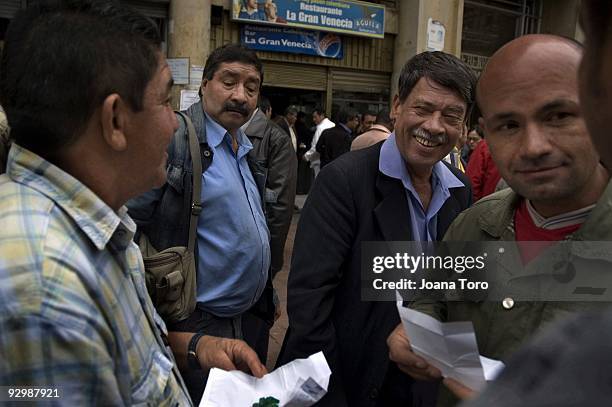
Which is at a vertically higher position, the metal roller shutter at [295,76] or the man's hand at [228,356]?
the metal roller shutter at [295,76]

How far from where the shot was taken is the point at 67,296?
38.3 inches

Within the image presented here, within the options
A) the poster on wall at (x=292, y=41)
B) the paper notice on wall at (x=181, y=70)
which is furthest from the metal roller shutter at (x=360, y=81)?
the paper notice on wall at (x=181, y=70)

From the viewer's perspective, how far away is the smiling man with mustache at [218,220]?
2.46 m

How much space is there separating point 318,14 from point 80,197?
10.6 meters

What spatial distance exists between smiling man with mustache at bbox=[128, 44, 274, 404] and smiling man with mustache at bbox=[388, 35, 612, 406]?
126 centimetres

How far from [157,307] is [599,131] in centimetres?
158

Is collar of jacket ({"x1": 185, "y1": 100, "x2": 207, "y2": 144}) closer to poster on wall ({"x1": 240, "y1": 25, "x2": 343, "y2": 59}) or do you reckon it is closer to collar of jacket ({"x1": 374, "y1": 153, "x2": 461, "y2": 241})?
collar of jacket ({"x1": 374, "y1": 153, "x2": 461, "y2": 241})

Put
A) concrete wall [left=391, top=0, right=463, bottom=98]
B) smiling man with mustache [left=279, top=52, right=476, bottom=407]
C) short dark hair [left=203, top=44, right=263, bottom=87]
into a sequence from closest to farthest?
1. smiling man with mustache [left=279, top=52, right=476, bottom=407]
2. short dark hair [left=203, top=44, right=263, bottom=87]
3. concrete wall [left=391, top=0, right=463, bottom=98]

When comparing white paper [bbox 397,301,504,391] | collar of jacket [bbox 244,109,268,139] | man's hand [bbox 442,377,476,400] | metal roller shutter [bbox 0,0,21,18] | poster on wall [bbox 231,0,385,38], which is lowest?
man's hand [bbox 442,377,476,400]

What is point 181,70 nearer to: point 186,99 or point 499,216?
point 186,99

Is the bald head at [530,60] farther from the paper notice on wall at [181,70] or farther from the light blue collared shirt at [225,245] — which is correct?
the paper notice on wall at [181,70]

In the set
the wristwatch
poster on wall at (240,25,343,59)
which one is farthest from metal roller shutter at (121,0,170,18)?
the wristwatch

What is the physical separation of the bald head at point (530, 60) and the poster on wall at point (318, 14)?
9.25 metres

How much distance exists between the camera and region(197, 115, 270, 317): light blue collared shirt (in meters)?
2.58
